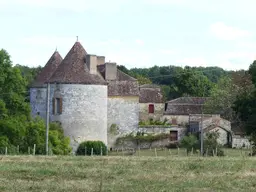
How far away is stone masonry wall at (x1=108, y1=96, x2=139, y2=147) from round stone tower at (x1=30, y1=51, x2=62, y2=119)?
21.9 ft

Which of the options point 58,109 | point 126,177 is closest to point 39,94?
point 58,109

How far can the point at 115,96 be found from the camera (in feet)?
248

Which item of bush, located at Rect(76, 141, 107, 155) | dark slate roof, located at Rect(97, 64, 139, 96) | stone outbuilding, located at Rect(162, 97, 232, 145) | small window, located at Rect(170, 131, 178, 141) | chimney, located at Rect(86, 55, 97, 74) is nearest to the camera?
bush, located at Rect(76, 141, 107, 155)

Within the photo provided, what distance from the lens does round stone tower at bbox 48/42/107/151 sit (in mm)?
65812

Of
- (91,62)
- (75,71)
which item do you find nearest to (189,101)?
Result: (91,62)

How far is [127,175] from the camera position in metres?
23.5

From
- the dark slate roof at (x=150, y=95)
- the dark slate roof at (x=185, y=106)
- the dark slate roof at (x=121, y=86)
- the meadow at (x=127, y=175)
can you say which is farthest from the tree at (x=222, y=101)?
the meadow at (x=127, y=175)

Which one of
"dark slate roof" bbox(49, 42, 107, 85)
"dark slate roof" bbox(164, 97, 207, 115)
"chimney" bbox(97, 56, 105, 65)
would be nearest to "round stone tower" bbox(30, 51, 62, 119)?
"dark slate roof" bbox(49, 42, 107, 85)

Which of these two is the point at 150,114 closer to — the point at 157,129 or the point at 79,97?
the point at 157,129

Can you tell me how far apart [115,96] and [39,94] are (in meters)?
7.74

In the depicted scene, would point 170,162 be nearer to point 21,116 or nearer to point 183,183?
point 183,183

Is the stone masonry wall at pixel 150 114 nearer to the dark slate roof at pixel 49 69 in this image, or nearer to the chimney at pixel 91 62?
the dark slate roof at pixel 49 69

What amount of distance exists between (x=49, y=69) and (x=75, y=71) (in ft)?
22.0

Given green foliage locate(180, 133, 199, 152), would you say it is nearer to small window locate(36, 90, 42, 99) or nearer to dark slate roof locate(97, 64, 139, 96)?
dark slate roof locate(97, 64, 139, 96)
